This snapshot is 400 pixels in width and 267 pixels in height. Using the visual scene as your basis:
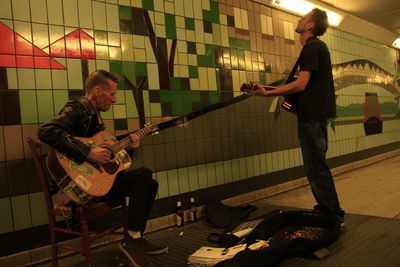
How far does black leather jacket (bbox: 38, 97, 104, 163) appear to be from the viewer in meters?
1.79

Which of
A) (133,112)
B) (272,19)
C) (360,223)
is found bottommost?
(360,223)

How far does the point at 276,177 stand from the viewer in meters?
4.14

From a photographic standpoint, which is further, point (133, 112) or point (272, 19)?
point (272, 19)

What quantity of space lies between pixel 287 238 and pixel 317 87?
1.24 meters

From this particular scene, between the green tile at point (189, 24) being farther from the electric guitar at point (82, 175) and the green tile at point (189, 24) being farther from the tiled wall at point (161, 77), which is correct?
the electric guitar at point (82, 175)

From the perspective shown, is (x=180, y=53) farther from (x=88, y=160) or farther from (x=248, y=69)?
(x=88, y=160)

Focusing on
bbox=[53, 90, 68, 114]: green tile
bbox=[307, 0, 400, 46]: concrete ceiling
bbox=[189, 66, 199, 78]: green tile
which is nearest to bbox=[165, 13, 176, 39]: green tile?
bbox=[189, 66, 199, 78]: green tile

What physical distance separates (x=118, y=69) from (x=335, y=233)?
2.14m

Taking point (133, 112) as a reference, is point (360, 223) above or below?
below

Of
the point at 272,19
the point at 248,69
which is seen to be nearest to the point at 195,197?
the point at 248,69

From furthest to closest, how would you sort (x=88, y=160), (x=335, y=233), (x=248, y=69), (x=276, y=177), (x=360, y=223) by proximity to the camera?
(x=276, y=177)
(x=248, y=69)
(x=360, y=223)
(x=335, y=233)
(x=88, y=160)

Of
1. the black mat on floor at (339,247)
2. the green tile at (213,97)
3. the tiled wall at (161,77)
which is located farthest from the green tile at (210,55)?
the black mat on floor at (339,247)

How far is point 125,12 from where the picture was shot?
9.12 feet

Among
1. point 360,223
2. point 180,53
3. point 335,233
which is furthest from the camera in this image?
point 180,53
